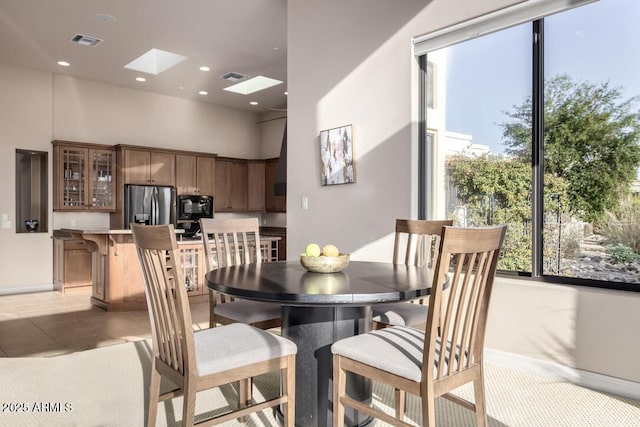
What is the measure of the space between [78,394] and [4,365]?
92 centimetres

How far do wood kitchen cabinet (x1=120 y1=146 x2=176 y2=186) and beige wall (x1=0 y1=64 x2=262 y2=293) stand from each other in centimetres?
41

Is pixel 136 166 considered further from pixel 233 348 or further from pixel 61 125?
pixel 233 348

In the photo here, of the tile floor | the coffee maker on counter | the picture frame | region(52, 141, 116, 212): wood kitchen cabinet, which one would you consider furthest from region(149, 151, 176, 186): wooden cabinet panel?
the picture frame

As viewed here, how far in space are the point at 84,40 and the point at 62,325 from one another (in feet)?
10.5

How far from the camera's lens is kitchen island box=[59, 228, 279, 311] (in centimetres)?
504

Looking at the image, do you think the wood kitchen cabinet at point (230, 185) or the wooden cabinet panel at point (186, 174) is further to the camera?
the wood kitchen cabinet at point (230, 185)

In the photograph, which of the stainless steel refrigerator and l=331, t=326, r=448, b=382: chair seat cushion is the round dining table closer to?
l=331, t=326, r=448, b=382: chair seat cushion

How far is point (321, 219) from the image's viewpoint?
4.08 meters

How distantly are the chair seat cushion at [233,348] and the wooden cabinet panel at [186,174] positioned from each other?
5809 millimetres

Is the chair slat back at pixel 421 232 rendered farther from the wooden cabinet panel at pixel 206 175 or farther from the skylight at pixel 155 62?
the wooden cabinet panel at pixel 206 175

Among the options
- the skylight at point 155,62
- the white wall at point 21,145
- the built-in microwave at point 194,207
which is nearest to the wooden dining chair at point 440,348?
the skylight at point 155,62

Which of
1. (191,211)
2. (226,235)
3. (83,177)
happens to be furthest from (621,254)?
(83,177)

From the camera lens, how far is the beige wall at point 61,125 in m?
6.23

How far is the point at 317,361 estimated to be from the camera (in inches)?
80.8
